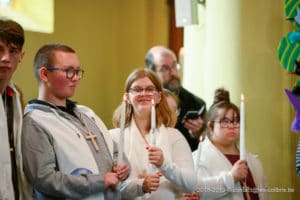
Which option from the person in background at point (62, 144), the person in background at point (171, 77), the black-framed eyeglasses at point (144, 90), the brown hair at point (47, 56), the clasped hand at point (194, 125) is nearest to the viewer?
the person in background at point (62, 144)

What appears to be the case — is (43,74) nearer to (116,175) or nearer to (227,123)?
(116,175)

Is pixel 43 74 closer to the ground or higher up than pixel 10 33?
closer to the ground

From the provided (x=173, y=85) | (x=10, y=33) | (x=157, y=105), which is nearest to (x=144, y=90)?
(x=157, y=105)

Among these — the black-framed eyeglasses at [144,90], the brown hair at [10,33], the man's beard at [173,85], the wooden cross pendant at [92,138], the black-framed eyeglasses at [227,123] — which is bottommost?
the black-framed eyeglasses at [227,123]

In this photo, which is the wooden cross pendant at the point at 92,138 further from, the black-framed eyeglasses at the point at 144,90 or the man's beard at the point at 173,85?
the man's beard at the point at 173,85

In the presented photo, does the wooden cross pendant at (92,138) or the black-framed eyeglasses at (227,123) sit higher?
the wooden cross pendant at (92,138)

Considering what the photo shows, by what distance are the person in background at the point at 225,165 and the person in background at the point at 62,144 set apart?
606mm

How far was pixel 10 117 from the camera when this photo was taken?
187 centimetres

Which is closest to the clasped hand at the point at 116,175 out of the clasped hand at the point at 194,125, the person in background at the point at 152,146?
the person in background at the point at 152,146

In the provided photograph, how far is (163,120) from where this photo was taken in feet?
7.95

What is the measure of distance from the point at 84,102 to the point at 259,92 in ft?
3.95

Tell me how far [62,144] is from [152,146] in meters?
0.37

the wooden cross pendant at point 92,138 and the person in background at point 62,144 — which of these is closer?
the person in background at point 62,144

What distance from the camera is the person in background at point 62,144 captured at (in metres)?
1.81
